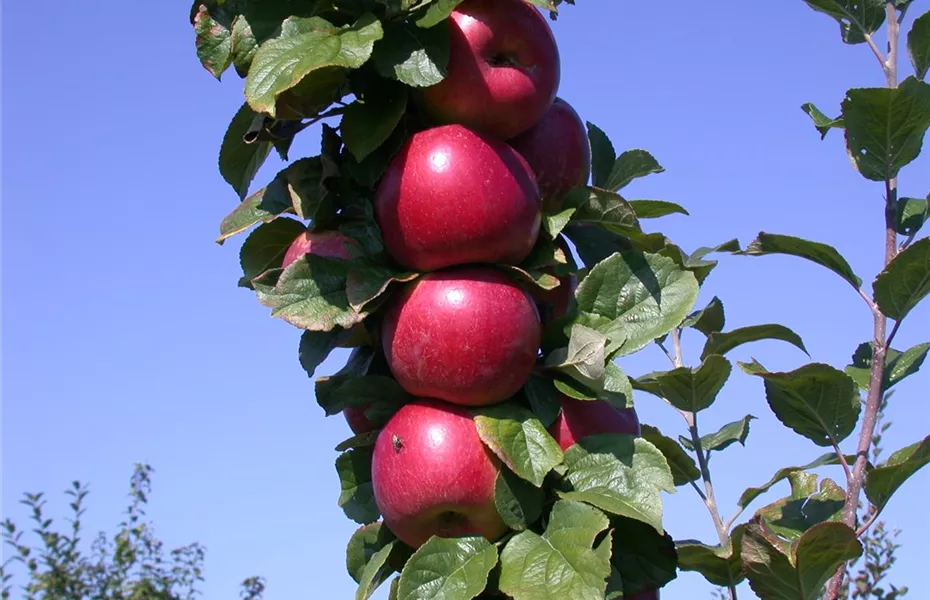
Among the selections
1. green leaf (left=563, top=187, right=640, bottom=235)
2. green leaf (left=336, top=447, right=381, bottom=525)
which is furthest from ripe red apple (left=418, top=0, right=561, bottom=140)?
green leaf (left=336, top=447, right=381, bottom=525)

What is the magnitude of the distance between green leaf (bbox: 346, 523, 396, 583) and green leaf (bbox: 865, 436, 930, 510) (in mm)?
925

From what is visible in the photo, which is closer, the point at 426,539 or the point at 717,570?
the point at 426,539

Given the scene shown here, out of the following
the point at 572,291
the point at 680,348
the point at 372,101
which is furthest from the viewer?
→ the point at 680,348

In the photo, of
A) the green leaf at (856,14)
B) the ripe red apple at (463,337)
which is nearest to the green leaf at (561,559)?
the ripe red apple at (463,337)

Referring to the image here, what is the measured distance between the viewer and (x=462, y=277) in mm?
1583

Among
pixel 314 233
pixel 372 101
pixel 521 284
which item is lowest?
pixel 521 284

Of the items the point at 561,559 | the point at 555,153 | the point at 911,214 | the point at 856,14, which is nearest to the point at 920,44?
the point at 856,14

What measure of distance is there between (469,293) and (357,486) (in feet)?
1.45

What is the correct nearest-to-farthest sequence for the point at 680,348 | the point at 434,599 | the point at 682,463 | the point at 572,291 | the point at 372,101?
the point at 434,599, the point at 372,101, the point at 572,291, the point at 682,463, the point at 680,348

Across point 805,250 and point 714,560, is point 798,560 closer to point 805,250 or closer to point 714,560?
point 714,560

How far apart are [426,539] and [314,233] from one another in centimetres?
54

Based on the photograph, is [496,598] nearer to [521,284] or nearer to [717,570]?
[521,284]

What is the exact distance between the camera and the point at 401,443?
61.3 inches

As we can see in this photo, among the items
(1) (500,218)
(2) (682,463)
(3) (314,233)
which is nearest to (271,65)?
(3) (314,233)
